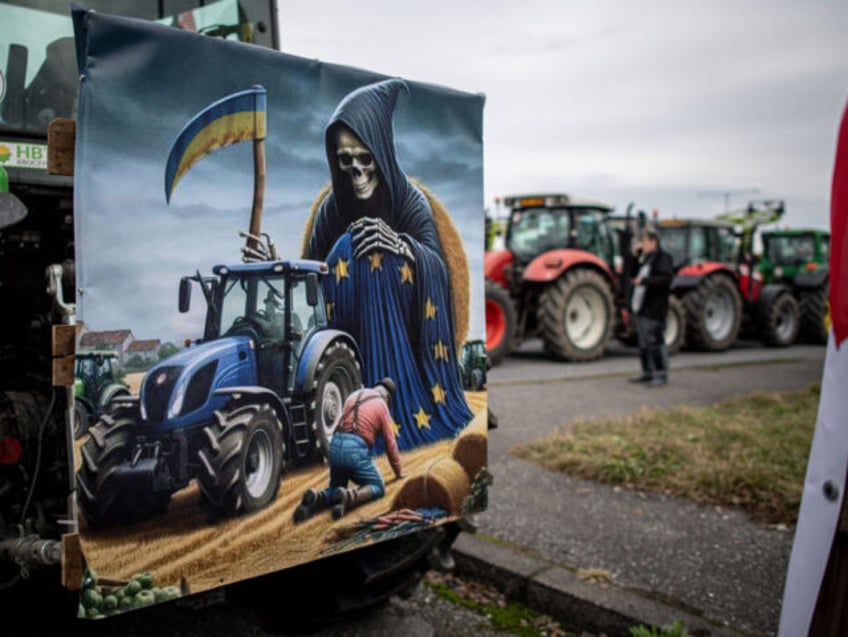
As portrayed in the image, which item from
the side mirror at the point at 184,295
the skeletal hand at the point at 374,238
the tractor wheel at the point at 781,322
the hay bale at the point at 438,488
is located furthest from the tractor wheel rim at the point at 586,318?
the side mirror at the point at 184,295

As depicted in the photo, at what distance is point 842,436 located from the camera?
1.77 meters

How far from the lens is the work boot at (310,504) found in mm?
2328

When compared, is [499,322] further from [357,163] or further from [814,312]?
[814,312]

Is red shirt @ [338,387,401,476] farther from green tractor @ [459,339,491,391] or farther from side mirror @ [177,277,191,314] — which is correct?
side mirror @ [177,277,191,314]

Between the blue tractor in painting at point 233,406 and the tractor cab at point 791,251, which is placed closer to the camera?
the blue tractor in painting at point 233,406

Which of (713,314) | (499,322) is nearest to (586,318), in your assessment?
(499,322)

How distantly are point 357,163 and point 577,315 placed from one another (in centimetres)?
1025

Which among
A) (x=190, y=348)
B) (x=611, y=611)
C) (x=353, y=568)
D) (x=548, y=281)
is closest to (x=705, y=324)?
(x=548, y=281)

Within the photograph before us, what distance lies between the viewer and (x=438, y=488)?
8.96 feet

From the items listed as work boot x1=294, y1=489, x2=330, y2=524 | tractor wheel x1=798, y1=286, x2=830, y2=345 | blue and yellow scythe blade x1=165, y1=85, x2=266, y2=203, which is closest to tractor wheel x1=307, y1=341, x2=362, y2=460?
work boot x1=294, y1=489, x2=330, y2=524

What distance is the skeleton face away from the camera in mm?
2395

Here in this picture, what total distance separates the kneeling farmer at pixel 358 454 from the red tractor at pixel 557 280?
27.7ft

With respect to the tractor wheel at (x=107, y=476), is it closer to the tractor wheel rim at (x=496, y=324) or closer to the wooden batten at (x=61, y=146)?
the wooden batten at (x=61, y=146)

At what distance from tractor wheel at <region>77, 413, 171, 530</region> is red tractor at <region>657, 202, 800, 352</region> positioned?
13.3 meters
